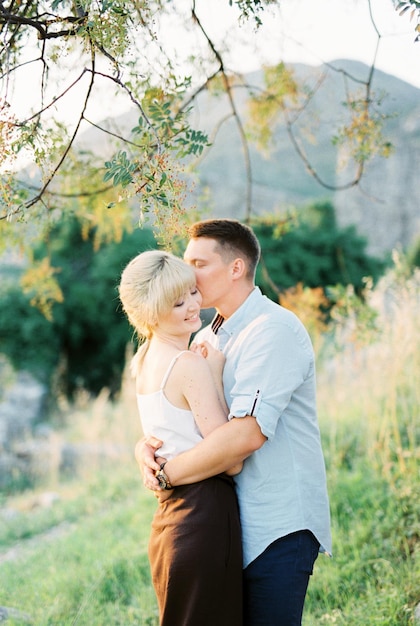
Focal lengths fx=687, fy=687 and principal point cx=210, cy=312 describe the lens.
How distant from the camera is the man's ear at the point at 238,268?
2.68 meters

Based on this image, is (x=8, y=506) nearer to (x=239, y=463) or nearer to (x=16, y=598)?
(x=16, y=598)

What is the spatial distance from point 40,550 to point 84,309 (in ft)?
32.1

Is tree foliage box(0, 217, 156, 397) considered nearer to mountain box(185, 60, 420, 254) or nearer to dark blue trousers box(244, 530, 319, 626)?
mountain box(185, 60, 420, 254)

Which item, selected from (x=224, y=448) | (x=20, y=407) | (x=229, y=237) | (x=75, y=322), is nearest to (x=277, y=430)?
(x=224, y=448)

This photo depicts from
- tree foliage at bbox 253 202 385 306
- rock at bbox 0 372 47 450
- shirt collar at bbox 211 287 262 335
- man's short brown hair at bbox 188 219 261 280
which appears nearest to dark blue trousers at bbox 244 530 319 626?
shirt collar at bbox 211 287 262 335

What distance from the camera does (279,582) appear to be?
2.32 meters

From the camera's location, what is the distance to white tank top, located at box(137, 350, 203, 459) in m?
2.38

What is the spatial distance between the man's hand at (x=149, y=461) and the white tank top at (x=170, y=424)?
2cm

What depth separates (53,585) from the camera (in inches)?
177

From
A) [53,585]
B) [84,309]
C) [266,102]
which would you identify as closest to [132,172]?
[266,102]

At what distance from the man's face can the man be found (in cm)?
18

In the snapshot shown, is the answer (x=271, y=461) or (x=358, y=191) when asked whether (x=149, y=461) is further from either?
(x=358, y=191)

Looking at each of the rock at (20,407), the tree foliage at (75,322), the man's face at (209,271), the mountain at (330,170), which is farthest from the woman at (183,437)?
the tree foliage at (75,322)

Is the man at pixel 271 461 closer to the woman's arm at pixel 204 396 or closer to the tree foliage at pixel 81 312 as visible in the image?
the woman's arm at pixel 204 396
